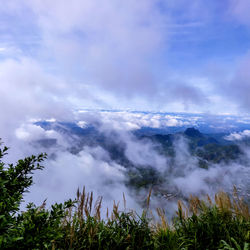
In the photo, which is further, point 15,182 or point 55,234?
point 15,182

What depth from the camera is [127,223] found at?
4.28m

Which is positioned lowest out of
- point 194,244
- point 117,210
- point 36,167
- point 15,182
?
point 194,244

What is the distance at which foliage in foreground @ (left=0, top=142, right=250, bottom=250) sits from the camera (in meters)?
3.07

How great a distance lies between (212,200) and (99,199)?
3761 millimetres

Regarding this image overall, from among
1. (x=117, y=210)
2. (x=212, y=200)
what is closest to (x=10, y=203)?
(x=117, y=210)

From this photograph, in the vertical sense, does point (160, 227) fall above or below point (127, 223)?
below

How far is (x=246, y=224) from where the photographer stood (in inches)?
164

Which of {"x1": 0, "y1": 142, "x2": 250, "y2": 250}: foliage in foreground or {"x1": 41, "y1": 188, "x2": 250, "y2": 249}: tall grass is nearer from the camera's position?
{"x1": 0, "y1": 142, "x2": 250, "y2": 250}: foliage in foreground

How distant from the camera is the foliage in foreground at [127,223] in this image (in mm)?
3070

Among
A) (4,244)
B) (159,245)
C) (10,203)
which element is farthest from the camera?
(159,245)

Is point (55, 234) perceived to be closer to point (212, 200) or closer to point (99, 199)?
point (99, 199)

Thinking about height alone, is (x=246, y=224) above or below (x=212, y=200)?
below

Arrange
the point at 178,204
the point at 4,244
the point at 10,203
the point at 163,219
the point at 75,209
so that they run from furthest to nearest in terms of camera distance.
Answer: the point at 178,204
the point at 163,219
the point at 75,209
the point at 10,203
the point at 4,244

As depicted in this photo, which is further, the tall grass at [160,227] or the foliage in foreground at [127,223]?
the tall grass at [160,227]
